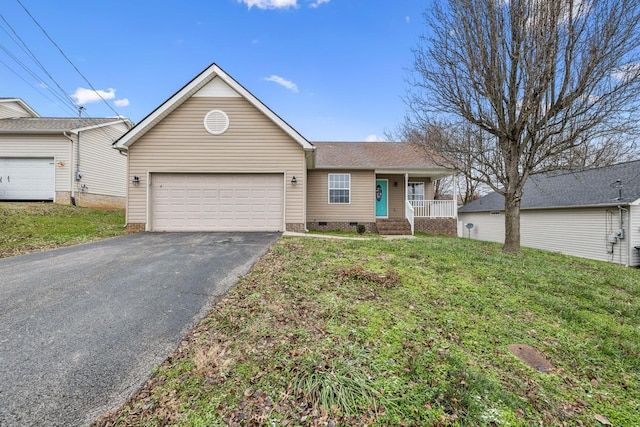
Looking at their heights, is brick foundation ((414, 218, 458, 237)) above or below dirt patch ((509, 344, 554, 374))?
above

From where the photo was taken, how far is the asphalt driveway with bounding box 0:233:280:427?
201cm

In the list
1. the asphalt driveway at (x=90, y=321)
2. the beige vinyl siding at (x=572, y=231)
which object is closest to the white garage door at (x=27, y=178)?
the asphalt driveway at (x=90, y=321)

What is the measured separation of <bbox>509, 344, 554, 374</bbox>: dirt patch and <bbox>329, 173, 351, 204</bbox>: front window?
10.8 metres

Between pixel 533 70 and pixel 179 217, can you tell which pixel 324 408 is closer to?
pixel 533 70

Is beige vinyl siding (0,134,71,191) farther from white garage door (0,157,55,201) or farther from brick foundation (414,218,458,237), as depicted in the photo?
brick foundation (414,218,458,237)

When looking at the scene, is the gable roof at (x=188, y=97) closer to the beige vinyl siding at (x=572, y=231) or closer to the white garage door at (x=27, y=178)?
the white garage door at (x=27, y=178)

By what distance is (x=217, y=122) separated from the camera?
1019 centimetres

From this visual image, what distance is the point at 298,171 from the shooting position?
407 inches

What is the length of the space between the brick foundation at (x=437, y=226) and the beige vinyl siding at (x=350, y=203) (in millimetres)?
2470

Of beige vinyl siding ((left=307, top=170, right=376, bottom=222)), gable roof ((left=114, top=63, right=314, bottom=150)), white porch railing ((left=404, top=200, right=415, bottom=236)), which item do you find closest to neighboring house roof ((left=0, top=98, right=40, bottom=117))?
gable roof ((left=114, top=63, right=314, bottom=150))

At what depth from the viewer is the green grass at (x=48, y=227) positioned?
24.9ft

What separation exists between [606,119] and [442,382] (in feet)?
25.9

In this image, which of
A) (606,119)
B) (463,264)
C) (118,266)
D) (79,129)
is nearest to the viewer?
(118,266)

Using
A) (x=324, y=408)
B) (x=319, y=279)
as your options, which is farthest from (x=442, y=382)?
(x=319, y=279)
